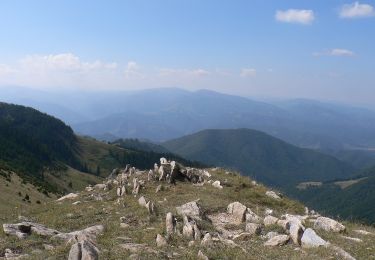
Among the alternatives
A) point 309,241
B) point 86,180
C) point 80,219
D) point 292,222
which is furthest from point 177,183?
point 86,180

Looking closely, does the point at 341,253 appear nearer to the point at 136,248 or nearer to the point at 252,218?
the point at 252,218

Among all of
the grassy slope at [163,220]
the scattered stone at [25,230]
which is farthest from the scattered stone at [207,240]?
the scattered stone at [25,230]

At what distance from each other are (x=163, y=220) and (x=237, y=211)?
5.08 meters

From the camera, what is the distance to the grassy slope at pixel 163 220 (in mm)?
17812

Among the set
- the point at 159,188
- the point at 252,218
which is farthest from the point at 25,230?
the point at 159,188

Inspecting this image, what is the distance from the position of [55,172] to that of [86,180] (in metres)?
15.1

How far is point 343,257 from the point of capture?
57.7 feet

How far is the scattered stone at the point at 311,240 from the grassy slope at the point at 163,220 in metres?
0.77

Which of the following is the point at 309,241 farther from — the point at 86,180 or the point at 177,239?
the point at 86,180

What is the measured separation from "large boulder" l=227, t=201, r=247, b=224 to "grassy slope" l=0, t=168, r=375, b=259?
1.01 metres

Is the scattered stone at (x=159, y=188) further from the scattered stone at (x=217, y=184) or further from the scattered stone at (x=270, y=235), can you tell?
the scattered stone at (x=270, y=235)

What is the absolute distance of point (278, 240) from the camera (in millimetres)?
19922

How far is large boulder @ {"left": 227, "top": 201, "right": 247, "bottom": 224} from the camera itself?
83.3 ft

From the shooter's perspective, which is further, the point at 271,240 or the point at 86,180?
the point at 86,180
